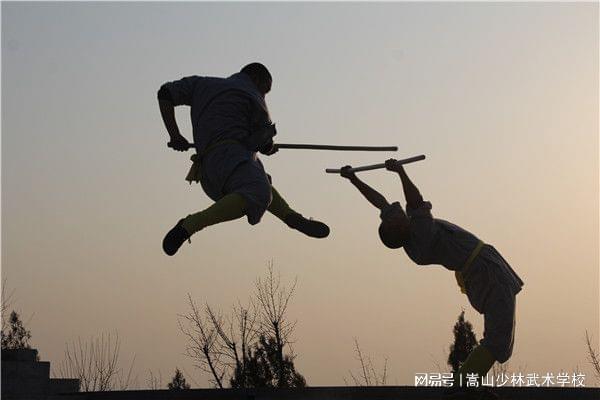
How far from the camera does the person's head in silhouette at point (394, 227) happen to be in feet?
26.5

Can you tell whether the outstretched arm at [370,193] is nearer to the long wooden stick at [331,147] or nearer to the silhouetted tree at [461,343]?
the long wooden stick at [331,147]

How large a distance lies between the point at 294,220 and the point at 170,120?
1198 mm

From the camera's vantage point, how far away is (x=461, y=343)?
68.9 feet

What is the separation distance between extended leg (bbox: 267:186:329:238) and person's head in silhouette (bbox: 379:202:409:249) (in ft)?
3.48

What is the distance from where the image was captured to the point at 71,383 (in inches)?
449

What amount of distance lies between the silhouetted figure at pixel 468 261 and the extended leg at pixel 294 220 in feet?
3.31

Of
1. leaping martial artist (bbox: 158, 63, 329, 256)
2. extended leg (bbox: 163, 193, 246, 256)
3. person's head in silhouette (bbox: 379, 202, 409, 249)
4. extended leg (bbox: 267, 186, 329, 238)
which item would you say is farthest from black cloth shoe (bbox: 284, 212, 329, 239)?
person's head in silhouette (bbox: 379, 202, 409, 249)

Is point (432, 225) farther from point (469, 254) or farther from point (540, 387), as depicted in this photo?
point (540, 387)

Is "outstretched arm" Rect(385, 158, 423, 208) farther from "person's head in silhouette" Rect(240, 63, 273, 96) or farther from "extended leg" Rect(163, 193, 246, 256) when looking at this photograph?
"person's head in silhouette" Rect(240, 63, 273, 96)

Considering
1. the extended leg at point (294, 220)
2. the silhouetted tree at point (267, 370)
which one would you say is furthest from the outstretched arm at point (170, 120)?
the silhouetted tree at point (267, 370)

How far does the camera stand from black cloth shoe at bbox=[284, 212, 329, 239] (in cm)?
914

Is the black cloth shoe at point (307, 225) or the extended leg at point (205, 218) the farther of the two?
the black cloth shoe at point (307, 225)

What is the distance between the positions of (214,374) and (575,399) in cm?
1144

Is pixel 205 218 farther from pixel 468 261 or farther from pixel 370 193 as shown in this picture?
pixel 468 261
